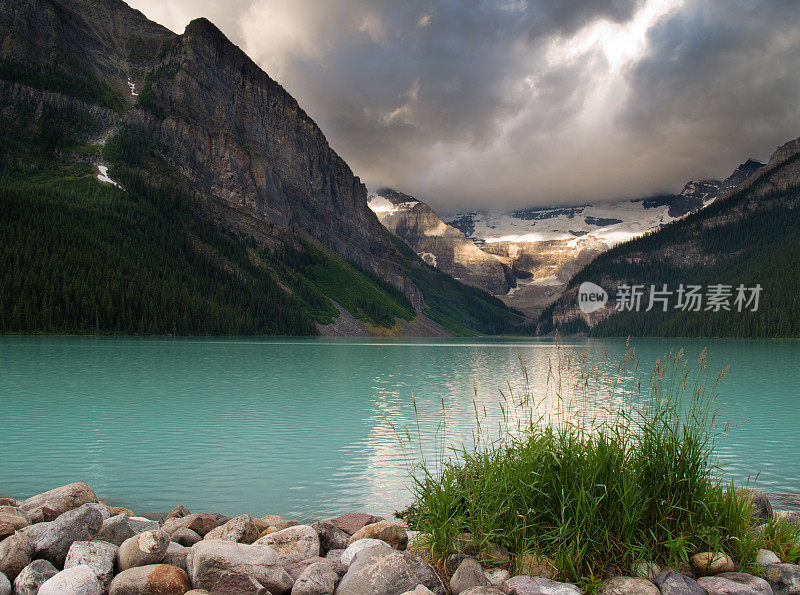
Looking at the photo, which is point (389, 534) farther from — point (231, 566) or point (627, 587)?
point (627, 587)

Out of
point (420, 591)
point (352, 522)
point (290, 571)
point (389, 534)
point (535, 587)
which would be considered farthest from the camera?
point (352, 522)

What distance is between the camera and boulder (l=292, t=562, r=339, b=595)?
6742 millimetres

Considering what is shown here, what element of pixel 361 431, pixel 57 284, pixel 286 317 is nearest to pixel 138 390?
pixel 361 431

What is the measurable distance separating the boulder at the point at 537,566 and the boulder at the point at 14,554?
6.85 m

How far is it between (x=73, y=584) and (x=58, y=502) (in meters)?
4.23

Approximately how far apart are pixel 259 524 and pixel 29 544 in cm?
390

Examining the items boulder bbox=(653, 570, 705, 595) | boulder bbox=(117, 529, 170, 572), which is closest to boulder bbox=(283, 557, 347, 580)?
→ boulder bbox=(117, 529, 170, 572)

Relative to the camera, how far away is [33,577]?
701 centimetres

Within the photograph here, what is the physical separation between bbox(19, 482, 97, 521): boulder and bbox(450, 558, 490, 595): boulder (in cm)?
747

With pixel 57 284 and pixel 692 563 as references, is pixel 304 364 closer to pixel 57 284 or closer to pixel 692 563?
pixel 692 563

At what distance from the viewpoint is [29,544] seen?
25.3ft

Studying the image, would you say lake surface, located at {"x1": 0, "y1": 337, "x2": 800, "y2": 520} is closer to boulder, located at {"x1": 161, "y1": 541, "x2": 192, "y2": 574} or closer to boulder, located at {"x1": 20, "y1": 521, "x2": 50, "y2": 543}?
boulder, located at {"x1": 161, "y1": 541, "x2": 192, "y2": 574}

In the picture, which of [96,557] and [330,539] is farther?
[330,539]

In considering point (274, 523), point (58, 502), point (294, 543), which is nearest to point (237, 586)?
point (294, 543)
